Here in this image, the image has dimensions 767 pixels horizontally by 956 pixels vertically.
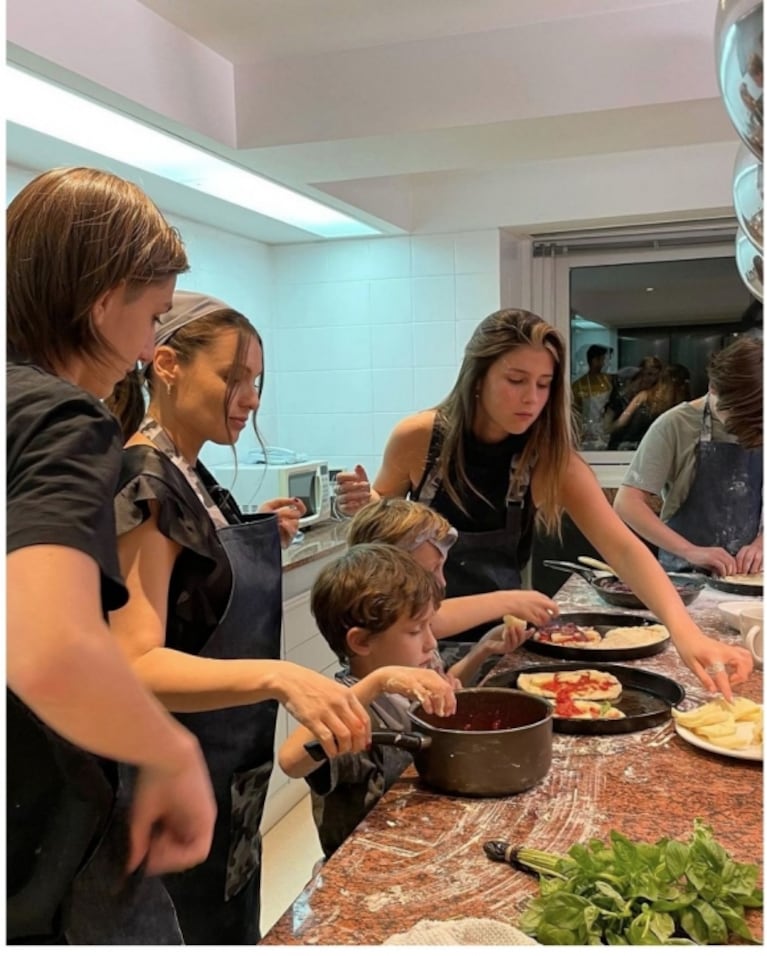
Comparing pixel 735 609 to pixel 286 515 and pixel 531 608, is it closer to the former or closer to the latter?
pixel 531 608

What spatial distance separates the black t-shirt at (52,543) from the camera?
1.94ft

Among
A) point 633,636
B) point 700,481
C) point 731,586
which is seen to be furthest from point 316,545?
point 633,636

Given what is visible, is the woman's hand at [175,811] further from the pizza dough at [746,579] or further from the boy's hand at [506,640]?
the pizza dough at [746,579]

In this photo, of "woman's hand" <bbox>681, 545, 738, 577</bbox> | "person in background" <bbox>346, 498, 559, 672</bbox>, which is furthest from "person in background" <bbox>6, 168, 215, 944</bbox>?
"woman's hand" <bbox>681, 545, 738, 577</bbox>

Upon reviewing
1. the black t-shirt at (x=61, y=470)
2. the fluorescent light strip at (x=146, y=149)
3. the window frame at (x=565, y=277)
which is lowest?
the black t-shirt at (x=61, y=470)

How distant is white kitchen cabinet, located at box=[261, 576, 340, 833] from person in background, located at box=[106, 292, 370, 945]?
1.18 meters

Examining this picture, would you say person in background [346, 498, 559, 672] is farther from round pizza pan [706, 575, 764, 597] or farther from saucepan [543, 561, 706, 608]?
round pizza pan [706, 575, 764, 597]

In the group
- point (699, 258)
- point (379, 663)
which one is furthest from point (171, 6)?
point (699, 258)

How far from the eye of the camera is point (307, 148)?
2275 millimetres

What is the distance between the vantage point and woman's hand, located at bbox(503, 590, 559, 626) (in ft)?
5.28

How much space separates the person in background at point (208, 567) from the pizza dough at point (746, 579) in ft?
4.05

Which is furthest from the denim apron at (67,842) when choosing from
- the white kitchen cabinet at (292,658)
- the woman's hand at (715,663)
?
the white kitchen cabinet at (292,658)

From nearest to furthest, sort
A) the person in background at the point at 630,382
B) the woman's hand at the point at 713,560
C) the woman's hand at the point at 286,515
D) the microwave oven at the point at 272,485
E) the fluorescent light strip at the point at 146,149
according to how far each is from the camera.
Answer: the woman's hand at the point at 286,515
the fluorescent light strip at the point at 146,149
the woman's hand at the point at 713,560
the microwave oven at the point at 272,485
the person in background at the point at 630,382

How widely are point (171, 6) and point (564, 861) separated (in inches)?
71.1
